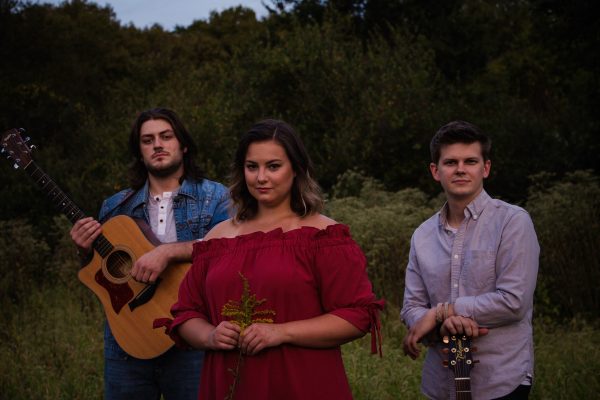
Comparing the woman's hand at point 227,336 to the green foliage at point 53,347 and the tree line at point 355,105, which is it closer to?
the green foliage at point 53,347

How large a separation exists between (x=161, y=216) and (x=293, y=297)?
1.58 metres

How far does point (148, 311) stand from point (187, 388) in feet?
1.68

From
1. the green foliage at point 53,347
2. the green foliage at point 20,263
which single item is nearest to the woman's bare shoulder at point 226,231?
the green foliage at point 53,347

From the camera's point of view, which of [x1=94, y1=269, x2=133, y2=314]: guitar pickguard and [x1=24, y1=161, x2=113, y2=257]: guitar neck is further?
[x1=24, y1=161, x2=113, y2=257]: guitar neck

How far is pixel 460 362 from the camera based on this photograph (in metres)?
3.05

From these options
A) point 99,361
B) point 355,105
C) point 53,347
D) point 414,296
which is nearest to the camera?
point 414,296

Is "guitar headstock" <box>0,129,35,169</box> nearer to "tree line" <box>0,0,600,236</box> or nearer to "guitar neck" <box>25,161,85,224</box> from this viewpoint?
"guitar neck" <box>25,161,85,224</box>

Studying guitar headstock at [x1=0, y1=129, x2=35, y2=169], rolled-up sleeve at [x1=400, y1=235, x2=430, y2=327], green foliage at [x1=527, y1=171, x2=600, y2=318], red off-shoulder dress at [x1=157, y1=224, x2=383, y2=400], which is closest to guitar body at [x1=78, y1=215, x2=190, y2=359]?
guitar headstock at [x1=0, y1=129, x2=35, y2=169]

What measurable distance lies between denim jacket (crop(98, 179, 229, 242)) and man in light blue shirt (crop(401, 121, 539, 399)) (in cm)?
119

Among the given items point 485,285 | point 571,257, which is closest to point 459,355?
point 485,285

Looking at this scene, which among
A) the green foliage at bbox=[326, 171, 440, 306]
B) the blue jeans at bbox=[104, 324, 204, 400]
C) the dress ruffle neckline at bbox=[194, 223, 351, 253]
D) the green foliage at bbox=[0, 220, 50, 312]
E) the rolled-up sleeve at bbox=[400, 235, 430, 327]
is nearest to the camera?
the dress ruffle neckline at bbox=[194, 223, 351, 253]

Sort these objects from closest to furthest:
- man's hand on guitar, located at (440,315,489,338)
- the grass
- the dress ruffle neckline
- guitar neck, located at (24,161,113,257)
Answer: the dress ruffle neckline, man's hand on guitar, located at (440,315,489,338), guitar neck, located at (24,161,113,257), the grass

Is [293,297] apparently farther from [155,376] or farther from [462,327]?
[155,376]

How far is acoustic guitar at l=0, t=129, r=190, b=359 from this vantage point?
12.6 ft
